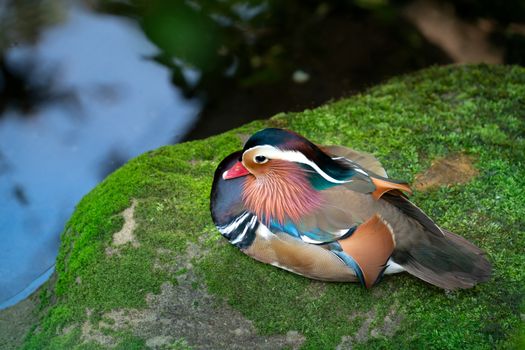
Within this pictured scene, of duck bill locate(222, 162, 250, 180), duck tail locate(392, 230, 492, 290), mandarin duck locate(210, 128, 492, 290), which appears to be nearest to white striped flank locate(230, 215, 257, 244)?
mandarin duck locate(210, 128, 492, 290)

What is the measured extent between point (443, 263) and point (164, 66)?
3.47 m

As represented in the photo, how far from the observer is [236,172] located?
4.03 metres

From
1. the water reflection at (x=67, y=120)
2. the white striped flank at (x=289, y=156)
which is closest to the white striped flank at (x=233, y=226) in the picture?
the white striped flank at (x=289, y=156)

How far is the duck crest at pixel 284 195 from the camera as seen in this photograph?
12.2ft

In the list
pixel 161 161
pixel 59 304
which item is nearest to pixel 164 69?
pixel 161 161

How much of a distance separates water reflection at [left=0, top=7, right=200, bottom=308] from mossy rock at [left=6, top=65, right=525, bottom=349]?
53 centimetres

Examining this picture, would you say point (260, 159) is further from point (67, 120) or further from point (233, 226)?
point (67, 120)

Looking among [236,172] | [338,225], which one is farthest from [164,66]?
[338,225]

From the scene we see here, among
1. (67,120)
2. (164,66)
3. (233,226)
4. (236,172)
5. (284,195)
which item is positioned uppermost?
(284,195)

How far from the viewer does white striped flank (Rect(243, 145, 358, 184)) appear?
146 inches

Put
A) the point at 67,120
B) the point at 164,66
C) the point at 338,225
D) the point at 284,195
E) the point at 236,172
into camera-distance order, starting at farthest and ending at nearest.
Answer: the point at 164,66 → the point at 67,120 → the point at 236,172 → the point at 284,195 → the point at 338,225

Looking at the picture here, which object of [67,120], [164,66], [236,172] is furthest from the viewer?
[164,66]

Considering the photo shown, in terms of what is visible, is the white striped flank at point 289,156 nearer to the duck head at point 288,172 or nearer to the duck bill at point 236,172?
the duck head at point 288,172

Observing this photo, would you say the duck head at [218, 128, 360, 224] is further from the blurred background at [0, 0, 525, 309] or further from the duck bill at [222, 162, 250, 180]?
the blurred background at [0, 0, 525, 309]
